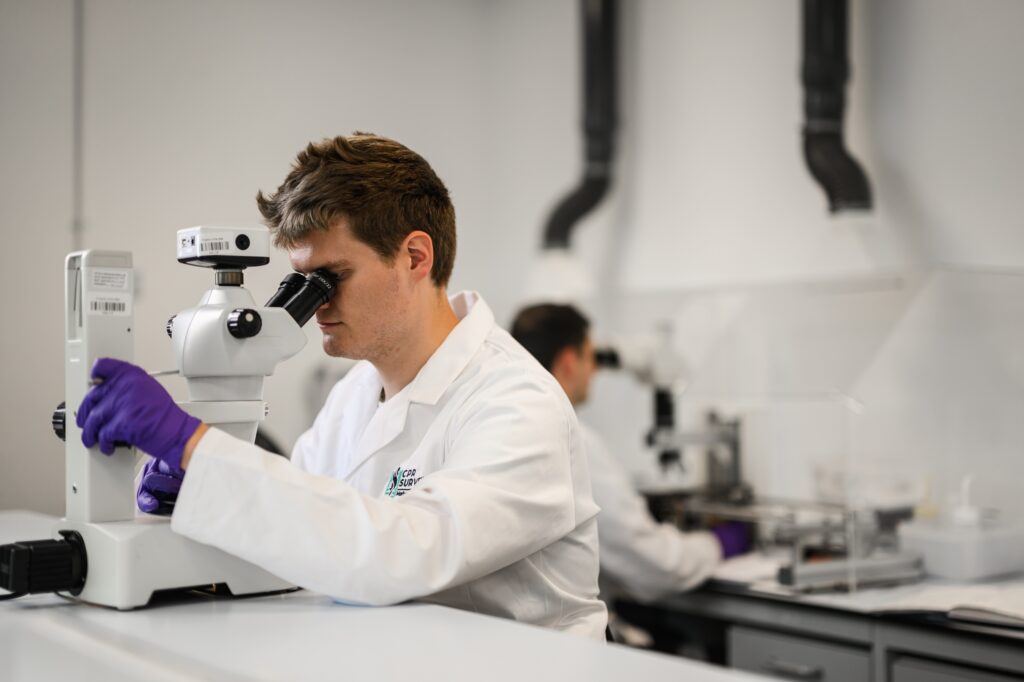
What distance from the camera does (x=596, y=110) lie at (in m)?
3.72

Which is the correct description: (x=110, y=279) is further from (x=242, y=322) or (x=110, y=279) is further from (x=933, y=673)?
(x=933, y=673)

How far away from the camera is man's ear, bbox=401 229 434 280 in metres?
1.50

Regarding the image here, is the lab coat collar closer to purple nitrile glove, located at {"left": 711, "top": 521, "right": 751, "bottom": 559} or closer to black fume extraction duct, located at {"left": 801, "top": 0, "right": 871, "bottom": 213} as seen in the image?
purple nitrile glove, located at {"left": 711, "top": 521, "right": 751, "bottom": 559}

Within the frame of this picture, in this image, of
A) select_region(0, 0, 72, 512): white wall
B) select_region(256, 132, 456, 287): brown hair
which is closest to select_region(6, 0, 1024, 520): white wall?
select_region(0, 0, 72, 512): white wall

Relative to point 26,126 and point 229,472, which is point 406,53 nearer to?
point 26,126

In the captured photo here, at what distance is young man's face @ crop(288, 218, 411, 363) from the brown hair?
0.02m

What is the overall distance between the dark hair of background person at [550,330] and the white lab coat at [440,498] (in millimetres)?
1099

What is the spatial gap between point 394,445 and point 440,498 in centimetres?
36

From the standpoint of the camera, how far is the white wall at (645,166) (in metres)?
2.78

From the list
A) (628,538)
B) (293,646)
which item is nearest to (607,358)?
(628,538)

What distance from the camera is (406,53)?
395 cm

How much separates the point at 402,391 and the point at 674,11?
257 cm

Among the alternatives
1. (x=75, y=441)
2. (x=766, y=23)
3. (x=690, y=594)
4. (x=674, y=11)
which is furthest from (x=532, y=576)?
(x=674, y=11)

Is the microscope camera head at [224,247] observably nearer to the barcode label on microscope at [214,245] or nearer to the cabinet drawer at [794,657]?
the barcode label on microscope at [214,245]
